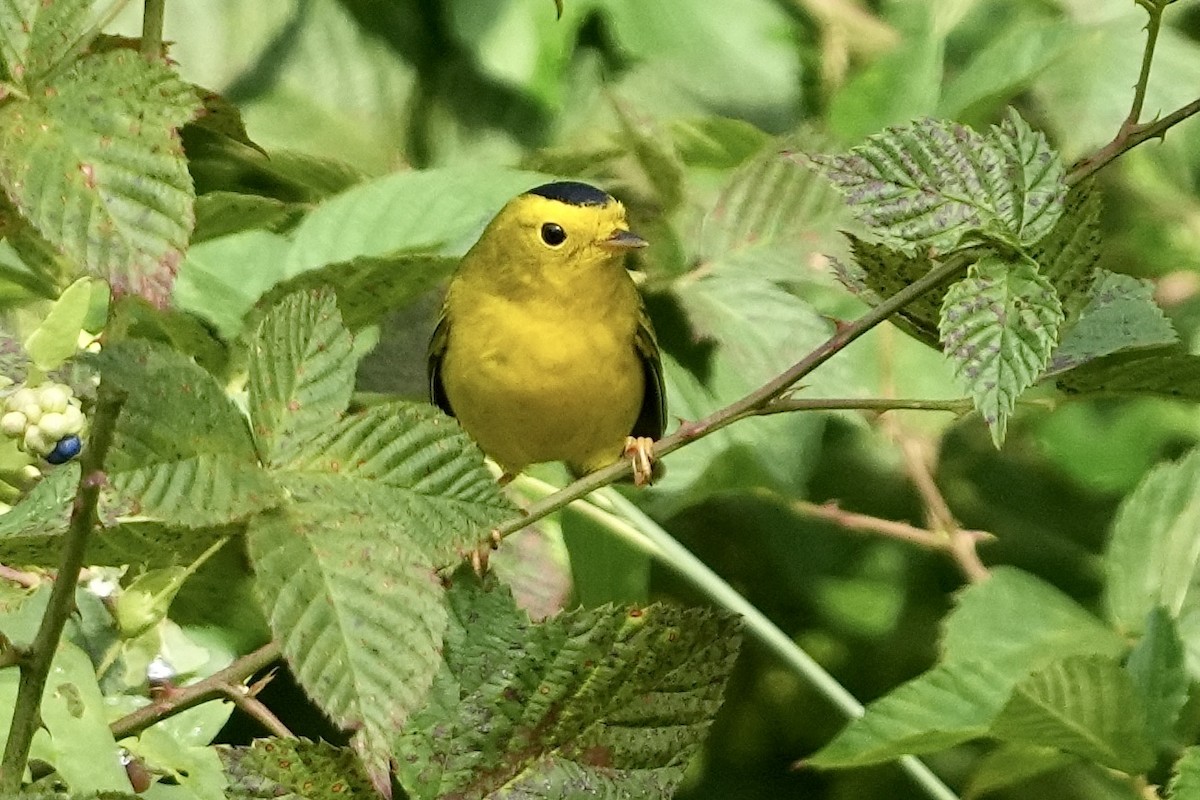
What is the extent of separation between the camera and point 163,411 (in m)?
0.35

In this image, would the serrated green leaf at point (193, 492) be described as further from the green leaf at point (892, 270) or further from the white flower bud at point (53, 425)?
the green leaf at point (892, 270)

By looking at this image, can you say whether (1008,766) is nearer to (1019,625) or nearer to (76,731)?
(1019,625)

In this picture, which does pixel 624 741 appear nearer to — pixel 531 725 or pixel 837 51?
pixel 531 725

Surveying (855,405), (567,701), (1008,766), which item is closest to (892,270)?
(855,405)

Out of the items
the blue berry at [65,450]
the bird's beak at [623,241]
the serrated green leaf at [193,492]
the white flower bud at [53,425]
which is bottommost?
the blue berry at [65,450]

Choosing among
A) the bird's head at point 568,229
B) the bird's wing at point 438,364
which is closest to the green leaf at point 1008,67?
the bird's head at point 568,229

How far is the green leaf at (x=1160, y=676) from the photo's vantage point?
65cm

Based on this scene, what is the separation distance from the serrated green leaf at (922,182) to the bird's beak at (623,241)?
24.8 inches

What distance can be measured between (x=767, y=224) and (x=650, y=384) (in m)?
0.26

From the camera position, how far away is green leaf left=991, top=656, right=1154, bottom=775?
60 cm

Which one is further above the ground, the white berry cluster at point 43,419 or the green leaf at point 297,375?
the green leaf at point 297,375

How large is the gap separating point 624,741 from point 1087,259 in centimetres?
20

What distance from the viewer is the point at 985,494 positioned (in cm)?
141

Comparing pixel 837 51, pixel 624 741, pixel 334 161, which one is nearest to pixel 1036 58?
pixel 837 51
